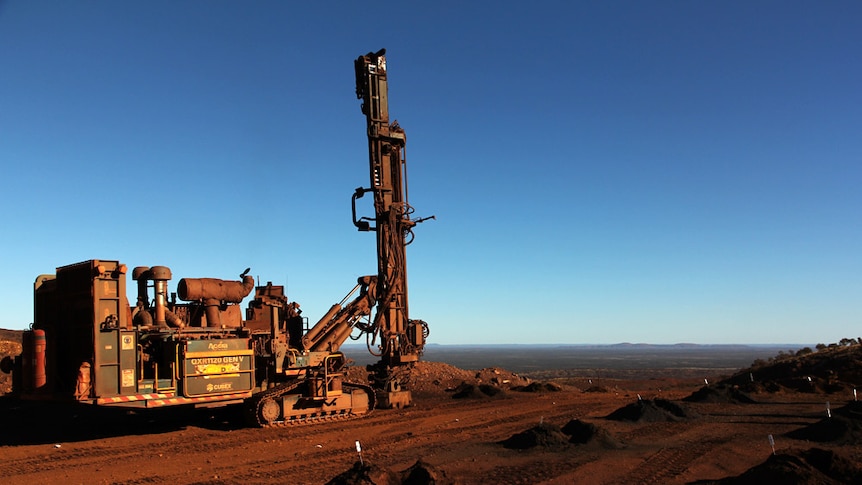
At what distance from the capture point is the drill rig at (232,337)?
14453mm

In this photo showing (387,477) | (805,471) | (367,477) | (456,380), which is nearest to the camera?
(805,471)

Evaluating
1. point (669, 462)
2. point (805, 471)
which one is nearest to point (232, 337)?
point (669, 462)

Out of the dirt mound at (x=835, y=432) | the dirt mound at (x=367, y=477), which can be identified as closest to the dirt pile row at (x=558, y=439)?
the dirt mound at (x=835, y=432)

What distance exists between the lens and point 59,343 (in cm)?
1512

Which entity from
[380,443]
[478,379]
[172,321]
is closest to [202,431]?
[172,321]

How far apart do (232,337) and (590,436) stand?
8.79 metres

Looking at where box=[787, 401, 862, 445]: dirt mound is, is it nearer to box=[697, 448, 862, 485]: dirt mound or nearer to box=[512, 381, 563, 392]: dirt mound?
box=[697, 448, 862, 485]: dirt mound

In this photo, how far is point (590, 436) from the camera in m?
13.3

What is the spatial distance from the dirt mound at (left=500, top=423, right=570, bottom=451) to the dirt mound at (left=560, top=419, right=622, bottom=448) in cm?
27

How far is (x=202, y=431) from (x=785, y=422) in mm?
14377

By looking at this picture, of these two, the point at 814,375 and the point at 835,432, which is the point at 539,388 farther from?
the point at 835,432

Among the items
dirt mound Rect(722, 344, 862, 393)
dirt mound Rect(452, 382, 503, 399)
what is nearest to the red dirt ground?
dirt mound Rect(452, 382, 503, 399)

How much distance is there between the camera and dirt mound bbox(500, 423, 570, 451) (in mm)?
13031

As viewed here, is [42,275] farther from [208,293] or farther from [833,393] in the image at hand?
[833,393]
